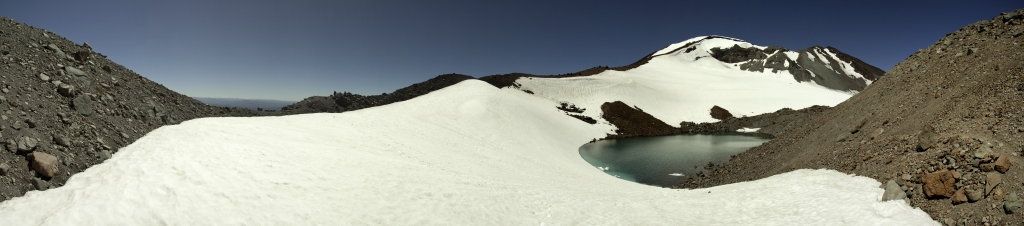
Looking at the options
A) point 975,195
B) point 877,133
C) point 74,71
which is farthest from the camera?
point 877,133

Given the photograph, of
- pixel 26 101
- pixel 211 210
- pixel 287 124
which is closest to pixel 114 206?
pixel 211 210

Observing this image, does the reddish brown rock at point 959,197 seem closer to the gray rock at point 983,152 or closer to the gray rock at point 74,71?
the gray rock at point 983,152

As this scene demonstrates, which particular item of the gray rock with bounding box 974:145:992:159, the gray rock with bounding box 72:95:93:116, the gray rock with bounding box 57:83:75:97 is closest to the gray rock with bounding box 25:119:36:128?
the gray rock with bounding box 72:95:93:116

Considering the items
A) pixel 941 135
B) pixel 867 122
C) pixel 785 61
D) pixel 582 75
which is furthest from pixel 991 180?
pixel 785 61

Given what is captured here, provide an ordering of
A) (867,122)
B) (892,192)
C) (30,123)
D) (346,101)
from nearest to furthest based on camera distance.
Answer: (30,123), (892,192), (867,122), (346,101)

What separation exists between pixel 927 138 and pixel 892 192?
2693 millimetres

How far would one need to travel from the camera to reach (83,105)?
1141 cm

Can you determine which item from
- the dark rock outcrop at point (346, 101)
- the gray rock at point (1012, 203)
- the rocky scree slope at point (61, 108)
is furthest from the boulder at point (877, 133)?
the dark rock outcrop at point (346, 101)

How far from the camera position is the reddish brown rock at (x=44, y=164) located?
812 centimetres

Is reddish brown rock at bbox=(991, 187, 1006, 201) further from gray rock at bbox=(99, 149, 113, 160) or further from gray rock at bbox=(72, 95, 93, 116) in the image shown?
gray rock at bbox=(72, 95, 93, 116)

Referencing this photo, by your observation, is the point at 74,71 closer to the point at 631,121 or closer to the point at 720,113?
the point at 631,121

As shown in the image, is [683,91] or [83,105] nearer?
[83,105]

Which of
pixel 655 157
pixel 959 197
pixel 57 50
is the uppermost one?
pixel 57 50

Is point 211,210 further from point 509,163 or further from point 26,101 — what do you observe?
point 509,163
